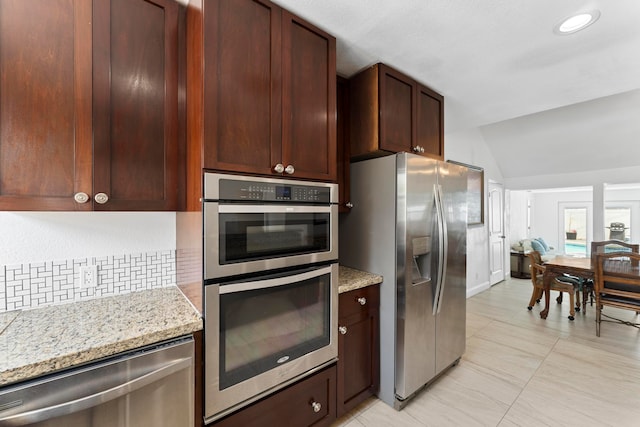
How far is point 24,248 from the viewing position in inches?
52.3

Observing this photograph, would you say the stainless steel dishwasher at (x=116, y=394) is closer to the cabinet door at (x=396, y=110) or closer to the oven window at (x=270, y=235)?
the oven window at (x=270, y=235)

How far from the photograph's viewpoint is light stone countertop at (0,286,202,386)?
0.89 meters

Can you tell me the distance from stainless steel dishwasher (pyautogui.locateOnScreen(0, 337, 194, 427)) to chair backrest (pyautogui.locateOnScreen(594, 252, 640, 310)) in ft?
13.8

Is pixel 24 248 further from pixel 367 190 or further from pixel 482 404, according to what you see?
pixel 482 404

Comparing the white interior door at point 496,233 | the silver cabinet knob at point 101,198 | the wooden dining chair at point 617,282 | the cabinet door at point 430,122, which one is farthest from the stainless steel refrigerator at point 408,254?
the white interior door at point 496,233

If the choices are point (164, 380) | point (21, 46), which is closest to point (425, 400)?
point (164, 380)

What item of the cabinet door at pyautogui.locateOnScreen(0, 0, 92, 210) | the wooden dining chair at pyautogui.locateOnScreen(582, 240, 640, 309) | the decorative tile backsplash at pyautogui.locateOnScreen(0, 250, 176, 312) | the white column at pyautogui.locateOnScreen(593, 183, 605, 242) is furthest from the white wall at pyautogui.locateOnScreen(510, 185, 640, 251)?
the cabinet door at pyautogui.locateOnScreen(0, 0, 92, 210)

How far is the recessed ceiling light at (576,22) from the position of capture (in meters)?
1.48

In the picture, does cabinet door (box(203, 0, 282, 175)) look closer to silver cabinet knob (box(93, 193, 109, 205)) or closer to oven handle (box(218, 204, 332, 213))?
oven handle (box(218, 204, 332, 213))

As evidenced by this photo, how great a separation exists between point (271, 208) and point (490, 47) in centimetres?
176

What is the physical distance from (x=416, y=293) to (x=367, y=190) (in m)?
0.82

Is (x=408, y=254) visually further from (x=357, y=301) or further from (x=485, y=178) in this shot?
(x=485, y=178)

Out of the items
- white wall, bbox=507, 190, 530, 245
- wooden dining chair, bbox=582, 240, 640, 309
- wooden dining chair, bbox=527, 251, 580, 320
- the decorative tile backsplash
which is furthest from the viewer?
white wall, bbox=507, 190, 530, 245

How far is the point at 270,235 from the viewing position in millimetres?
1360
